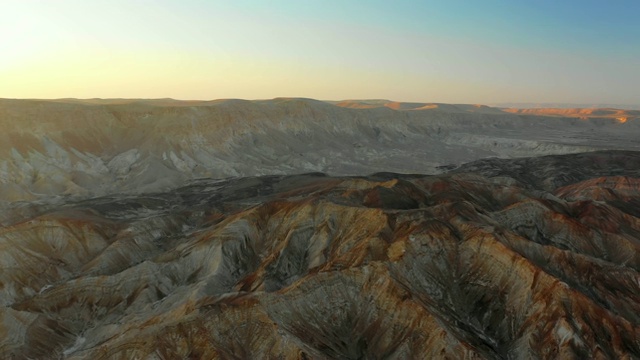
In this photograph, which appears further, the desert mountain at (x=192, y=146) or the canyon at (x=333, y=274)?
the desert mountain at (x=192, y=146)

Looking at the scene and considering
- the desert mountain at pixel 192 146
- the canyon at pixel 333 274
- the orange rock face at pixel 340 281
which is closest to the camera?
the orange rock face at pixel 340 281

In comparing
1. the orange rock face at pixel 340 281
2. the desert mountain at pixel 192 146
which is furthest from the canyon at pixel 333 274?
the desert mountain at pixel 192 146

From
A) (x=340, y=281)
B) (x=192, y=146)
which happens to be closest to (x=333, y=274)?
(x=340, y=281)

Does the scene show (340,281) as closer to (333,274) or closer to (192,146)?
(333,274)

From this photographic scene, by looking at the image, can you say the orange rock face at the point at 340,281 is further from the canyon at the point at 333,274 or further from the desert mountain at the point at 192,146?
the desert mountain at the point at 192,146

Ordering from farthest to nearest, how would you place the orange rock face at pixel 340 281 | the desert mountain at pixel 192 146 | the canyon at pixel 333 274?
the desert mountain at pixel 192 146 → the canyon at pixel 333 274 → the orange rock face at pixel 340 281
